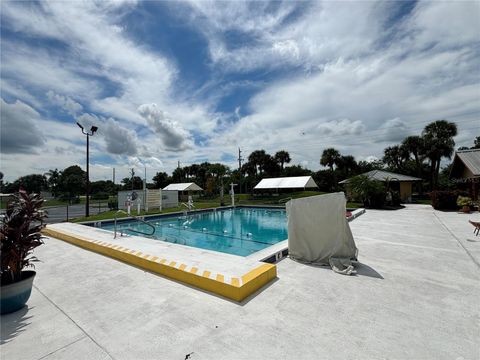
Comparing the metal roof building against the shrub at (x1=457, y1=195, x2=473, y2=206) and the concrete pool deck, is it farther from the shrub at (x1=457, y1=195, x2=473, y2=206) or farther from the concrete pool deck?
the concrete pool deck

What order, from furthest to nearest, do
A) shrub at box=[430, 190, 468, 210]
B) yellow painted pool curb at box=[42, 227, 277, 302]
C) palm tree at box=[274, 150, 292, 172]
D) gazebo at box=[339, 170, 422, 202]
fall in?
1. palm tree at box=[274, 150, 292, 172]
2. gazebo at box=[339, 170, 422, 202]
3. shrub at box=[430, 190, 468, 210]
4. yellow painted pool curb at box=[42, 227, 277, 302]

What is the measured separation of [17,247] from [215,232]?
8.64 m

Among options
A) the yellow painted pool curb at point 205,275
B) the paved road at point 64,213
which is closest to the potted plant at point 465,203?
the yellow painted pool curb at point 205,275

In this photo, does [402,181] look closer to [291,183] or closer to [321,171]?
[291,183]

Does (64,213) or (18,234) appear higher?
(18,234)

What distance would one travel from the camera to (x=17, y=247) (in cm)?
311

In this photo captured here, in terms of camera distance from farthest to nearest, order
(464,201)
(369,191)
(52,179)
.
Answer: (52,179), (369,191), (464,201)

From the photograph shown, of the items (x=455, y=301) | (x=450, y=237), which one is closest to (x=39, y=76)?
(x=455, y=301)

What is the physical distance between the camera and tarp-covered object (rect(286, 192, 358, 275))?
462 cm

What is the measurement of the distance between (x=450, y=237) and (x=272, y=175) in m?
33.3

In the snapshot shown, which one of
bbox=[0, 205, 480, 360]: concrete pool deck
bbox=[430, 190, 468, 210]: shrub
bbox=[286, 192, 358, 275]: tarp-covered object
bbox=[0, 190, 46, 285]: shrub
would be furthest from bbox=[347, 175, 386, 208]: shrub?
bbox=[0, 190, 46, 285]: shrub

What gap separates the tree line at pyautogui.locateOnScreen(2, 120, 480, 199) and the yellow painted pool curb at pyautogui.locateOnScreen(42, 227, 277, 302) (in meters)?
19.7

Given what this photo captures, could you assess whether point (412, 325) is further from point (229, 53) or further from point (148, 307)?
point (229, 53)

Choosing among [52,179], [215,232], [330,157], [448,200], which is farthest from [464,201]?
[52,179]
